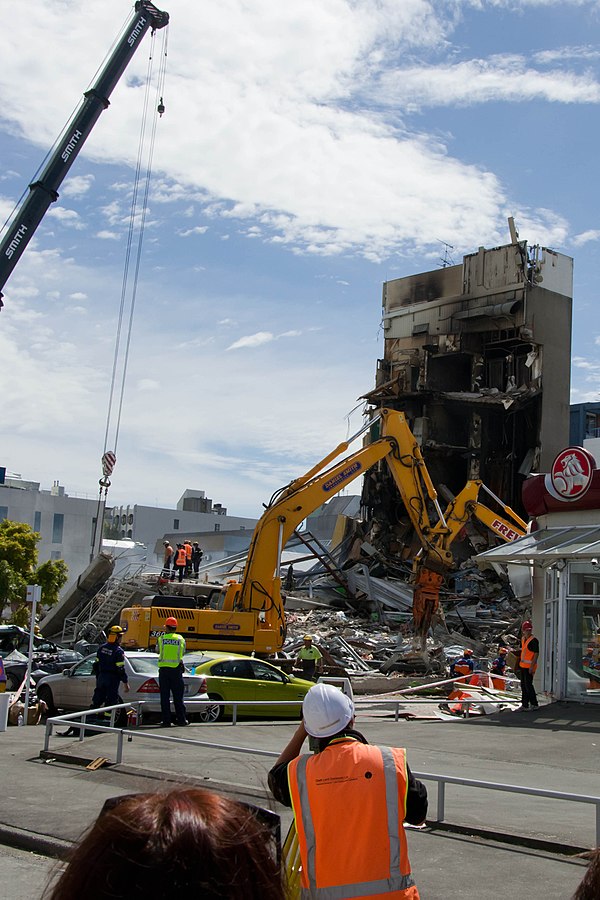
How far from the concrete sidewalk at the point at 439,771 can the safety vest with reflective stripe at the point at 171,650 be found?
1029mm

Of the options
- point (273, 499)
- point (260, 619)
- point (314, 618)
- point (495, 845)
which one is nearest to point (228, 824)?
point (495, 845)

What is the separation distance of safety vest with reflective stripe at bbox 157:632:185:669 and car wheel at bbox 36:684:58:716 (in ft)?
15.0

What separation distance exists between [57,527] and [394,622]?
4409cm

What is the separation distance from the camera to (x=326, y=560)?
47.1 meters

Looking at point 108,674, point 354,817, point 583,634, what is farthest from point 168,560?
point 354,817

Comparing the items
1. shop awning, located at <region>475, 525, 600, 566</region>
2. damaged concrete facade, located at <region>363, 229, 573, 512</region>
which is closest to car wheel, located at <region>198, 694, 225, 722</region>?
shop awning, located at <region>475, 525, 600, 566</region>

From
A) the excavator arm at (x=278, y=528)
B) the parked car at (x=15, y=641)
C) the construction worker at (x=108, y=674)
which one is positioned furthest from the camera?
the parked car at (x=15, y=641)

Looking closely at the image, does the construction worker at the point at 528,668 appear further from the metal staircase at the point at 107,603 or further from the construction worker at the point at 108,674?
the metal staircase at the point at 107,603

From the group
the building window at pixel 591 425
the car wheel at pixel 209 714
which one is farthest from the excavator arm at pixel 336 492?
the building window at pixel 591 425

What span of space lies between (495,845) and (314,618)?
31755mm

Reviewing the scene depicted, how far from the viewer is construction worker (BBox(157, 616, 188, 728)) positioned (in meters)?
15.4

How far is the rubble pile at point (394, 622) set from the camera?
30578mm

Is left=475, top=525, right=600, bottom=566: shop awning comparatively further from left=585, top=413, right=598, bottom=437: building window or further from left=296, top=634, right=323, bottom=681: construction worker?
left=585, top=413, right=598, bottom=437: building window

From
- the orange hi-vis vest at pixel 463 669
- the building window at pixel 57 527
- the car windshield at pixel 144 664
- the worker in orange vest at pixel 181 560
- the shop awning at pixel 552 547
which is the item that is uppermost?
the building window at pixel 57 527
